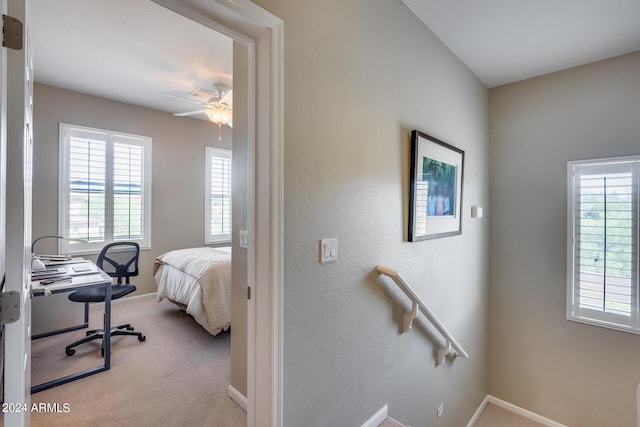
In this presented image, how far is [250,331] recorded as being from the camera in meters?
1.21

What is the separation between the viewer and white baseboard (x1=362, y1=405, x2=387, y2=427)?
1574 millimetres

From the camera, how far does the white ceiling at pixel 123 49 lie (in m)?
2.13

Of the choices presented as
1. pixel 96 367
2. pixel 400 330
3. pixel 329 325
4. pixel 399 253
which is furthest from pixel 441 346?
pixel 96 367

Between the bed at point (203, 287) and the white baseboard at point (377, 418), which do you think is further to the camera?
the bed at point (203, 287)

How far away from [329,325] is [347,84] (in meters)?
1.17

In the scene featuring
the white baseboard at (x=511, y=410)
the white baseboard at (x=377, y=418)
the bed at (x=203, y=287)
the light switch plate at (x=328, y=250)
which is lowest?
the white baseboard at (x=511, y=410)

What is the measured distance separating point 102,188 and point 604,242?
5.58 metres

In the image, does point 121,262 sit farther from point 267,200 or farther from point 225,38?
point 267,200

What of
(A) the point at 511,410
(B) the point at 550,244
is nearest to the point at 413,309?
(B) the point at 550,244

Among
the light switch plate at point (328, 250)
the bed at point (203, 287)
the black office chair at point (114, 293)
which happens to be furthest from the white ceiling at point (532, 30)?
the black office chair at point (114, 293)

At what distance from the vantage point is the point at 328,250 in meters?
1.33

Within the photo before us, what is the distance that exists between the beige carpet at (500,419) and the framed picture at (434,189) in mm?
1970

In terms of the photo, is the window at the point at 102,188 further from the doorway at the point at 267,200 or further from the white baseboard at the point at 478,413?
the white baseboard at the point at 478,413

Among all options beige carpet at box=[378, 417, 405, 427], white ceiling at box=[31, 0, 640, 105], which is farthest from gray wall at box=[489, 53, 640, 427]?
beige carpet at box=[378, 417, 405, 427]
